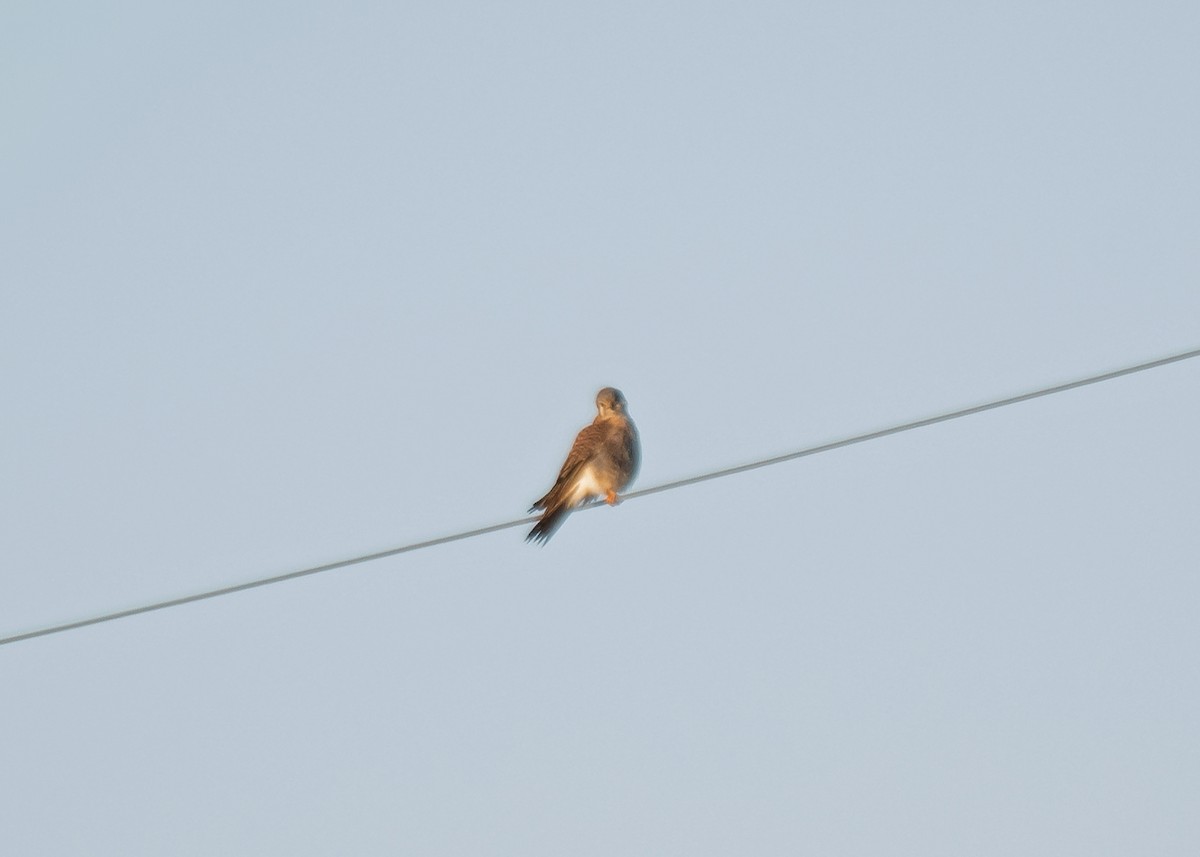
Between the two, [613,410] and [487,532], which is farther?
[613,410]

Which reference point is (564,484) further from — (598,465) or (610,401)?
(610,401)

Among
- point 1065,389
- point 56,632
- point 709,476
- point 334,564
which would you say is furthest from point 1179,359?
point 56,632

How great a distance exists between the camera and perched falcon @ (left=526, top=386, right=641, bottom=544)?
33.6 ft

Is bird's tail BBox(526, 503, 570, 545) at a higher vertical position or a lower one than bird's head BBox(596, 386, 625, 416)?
lower

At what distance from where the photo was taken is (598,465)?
10758 millimetres

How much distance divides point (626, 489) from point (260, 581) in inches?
155

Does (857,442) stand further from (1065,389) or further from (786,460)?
(1065,389)

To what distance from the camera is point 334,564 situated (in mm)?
7383

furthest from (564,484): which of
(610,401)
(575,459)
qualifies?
(610,401)

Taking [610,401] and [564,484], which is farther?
[610,401]

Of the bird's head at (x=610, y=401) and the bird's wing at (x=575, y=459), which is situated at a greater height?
the bird's head at (x=610, y=401)

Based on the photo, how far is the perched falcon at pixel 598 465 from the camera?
10.2m

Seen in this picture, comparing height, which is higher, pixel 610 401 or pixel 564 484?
pixel 610 401

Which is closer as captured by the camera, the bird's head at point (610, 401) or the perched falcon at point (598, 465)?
the perched falcon at point (598, 465)
